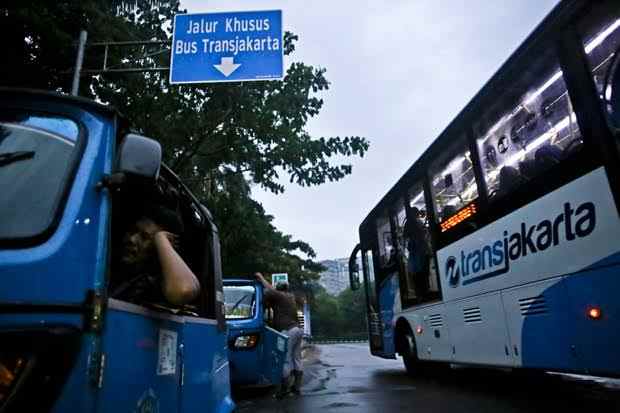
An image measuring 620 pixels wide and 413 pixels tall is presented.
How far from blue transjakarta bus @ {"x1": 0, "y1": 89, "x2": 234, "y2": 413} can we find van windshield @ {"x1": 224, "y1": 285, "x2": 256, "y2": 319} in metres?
4.37

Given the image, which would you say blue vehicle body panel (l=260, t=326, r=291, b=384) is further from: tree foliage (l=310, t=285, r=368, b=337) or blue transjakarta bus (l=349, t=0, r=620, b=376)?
tree foliage (l=310, t=285, r=368, b=337)

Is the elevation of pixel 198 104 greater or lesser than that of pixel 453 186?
greater

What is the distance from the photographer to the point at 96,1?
833 centimetres

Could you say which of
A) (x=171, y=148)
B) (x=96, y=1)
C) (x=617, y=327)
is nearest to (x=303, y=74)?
(x=171, y=148)

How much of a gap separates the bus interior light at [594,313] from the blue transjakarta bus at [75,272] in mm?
3311

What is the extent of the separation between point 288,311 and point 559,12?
514 cm

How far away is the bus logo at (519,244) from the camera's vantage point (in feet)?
13.0

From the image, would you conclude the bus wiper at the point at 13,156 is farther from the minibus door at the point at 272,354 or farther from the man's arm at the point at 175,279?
the minibus door at the point at 272,354

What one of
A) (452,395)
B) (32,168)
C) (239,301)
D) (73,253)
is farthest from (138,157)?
(452,395)

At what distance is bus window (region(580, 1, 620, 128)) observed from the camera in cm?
371

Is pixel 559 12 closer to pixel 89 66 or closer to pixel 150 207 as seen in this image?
pixel 150 207

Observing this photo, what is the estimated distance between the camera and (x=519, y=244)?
4824 mm

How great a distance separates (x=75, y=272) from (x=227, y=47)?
22.3 ft

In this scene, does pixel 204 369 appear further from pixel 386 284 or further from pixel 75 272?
pixel 386 284
